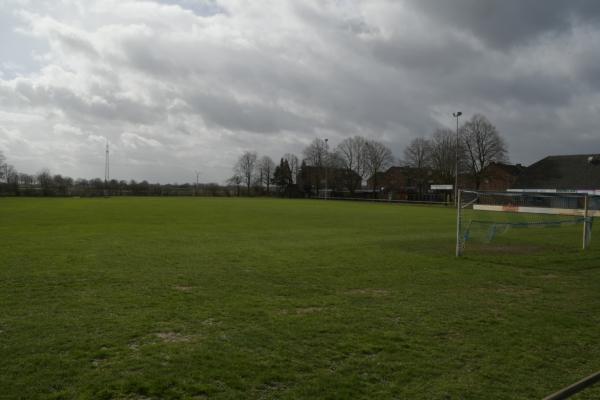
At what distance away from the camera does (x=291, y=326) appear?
6.67m

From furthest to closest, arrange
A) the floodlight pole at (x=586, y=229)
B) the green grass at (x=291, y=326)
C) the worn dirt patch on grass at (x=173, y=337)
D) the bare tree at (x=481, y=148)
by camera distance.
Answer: the bare tree at (x=481, y=148) < the floodlight pole at (x=586, y=229) < the worn dirt patch on grass at (x=173, y=337) < the green grass at (x=291, y=326)

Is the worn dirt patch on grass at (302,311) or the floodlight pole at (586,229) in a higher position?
the floodlight pole at (586,229)

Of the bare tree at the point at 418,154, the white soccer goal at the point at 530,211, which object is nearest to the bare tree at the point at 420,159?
the bare tree at the point at 418,154

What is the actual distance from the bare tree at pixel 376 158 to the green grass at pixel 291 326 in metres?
88.9

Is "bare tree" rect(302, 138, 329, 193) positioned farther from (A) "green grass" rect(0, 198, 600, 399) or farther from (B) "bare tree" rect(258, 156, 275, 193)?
(A) "green grass" rect(0, 198, 600, 399)

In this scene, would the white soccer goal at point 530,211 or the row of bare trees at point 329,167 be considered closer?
the white soccer goal at point 530,211

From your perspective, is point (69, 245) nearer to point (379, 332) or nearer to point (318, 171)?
point (379, 332)

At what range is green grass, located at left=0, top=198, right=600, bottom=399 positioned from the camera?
4664mm

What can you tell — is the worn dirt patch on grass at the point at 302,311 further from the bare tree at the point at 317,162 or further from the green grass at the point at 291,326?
the bare tree at the point at 317,162

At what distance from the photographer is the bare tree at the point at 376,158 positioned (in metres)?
102

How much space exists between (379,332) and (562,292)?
5623mm

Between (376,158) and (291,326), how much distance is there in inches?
3835

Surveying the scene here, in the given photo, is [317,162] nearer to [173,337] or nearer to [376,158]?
[376,158]

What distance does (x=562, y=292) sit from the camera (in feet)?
31.5
